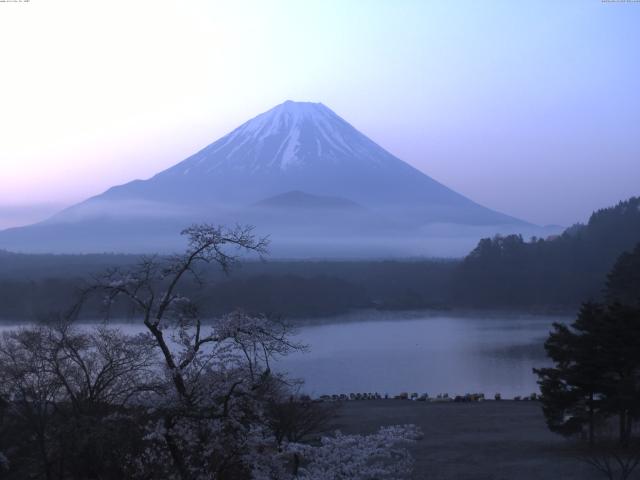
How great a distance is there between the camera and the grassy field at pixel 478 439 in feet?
22.9

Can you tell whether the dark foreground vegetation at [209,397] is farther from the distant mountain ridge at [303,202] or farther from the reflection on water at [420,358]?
the distant mountain ridge at [303,202]

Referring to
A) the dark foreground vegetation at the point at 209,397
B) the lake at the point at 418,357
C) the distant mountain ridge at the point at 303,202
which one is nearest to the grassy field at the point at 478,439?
the lake at the point at 418,357

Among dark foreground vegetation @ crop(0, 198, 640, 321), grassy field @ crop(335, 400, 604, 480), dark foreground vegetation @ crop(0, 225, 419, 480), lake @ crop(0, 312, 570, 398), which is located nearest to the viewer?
dark foreground vegetation @ crop(0, 225, 419, 480)

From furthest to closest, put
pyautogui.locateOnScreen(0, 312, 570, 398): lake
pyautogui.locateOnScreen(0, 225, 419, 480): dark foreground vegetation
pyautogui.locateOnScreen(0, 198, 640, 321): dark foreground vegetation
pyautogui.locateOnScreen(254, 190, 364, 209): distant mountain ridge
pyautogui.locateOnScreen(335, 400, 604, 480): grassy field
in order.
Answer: pyautogui.locateOnScreen(254, 190, 364, 209): distant mountain ridge, pyautogui.locateOnScreen(0, 198, 640, 321): dark foreground vegetation, pyautogui.locateOnScreen(0, 312, 570, 398): lake, pyautogui.locateOnScreen(335, 400, 604, 480): grassy field, pyautogui.locateOnScreen(0, 225, 419, 480): dark foreground vegetation

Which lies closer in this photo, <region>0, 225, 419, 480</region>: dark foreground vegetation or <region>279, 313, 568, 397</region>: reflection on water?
<region>0, 225, 419, 480</region>: dark foreground vegetation

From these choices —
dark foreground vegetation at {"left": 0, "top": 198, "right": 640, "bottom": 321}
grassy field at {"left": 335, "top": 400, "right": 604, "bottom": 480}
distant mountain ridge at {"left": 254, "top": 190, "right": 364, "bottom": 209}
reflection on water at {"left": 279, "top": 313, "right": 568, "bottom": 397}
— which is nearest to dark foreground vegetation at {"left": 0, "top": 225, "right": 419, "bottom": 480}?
grassy field at {"left": 335, "top": 400, "right": 604, "bottom": 480}

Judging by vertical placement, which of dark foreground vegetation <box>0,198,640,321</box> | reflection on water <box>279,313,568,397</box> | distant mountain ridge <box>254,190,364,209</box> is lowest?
reflection on water <box>279,313,568,397</box>

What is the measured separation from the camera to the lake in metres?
14.0

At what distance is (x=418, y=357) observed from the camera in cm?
1716

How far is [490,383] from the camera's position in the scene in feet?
47.0

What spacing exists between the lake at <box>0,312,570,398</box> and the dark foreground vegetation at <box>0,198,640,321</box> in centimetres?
486

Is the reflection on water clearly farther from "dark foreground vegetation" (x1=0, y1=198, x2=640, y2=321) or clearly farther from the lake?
"dark foreground vegetation" (x1=0, y1=198, x2=640, y2=321)

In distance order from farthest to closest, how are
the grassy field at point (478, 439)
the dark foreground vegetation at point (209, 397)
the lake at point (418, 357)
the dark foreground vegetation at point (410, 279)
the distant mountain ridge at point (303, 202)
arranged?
the distant mountain ridge at point (303, 202), the dark foreground vegetation at point (410, 279), the lake at point (418, 357), the grassy field at point (478, 439), the dark foreground vegetation at point (209, 397)

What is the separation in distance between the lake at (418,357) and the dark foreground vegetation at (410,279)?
4856 mm
